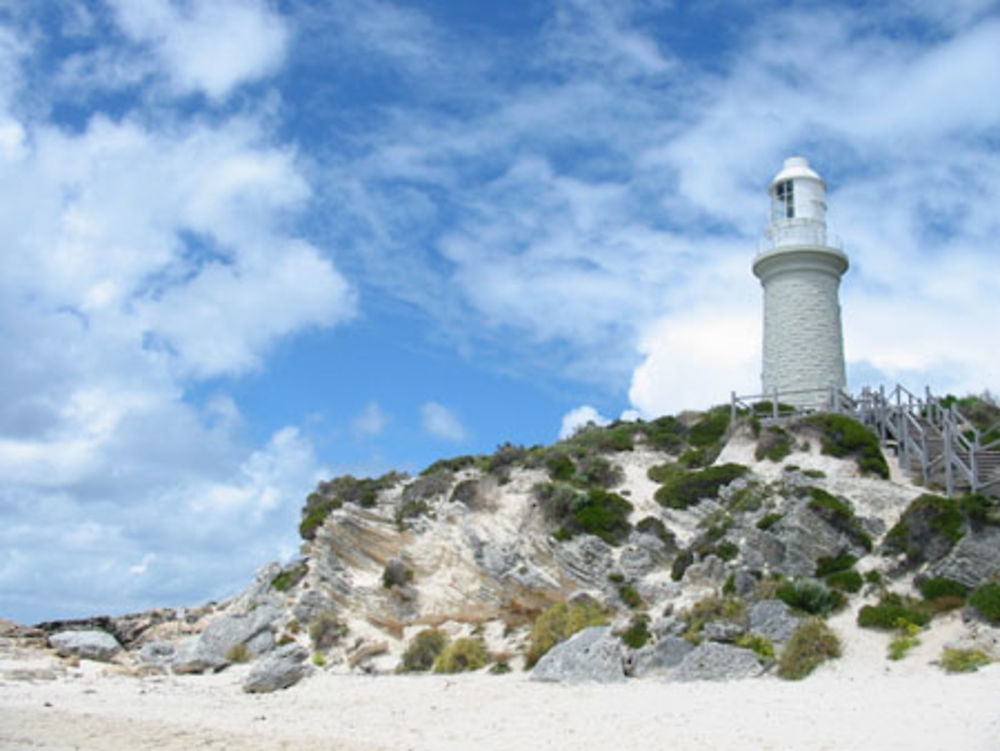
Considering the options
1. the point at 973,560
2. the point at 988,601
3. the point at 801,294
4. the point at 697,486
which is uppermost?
the point at 801,294

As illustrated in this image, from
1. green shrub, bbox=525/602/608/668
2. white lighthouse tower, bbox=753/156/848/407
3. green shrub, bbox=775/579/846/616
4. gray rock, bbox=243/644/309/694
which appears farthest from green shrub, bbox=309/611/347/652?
white lighthouse tower, bbox=753/156/848/407

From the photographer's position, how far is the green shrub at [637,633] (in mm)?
18375

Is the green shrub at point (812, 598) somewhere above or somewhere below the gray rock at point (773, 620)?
above

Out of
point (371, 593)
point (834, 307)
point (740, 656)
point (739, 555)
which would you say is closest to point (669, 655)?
point (740, 656)

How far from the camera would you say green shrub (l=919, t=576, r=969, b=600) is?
689 inches

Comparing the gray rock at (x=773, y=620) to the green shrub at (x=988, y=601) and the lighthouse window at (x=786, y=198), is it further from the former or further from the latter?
the lighthouse window at (x=786, y=198)

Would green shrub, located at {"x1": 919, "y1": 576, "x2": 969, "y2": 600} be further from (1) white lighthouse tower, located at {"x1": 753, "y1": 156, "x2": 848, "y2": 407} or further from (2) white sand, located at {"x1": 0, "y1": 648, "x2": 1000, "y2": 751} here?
(1) white lighthouse tower, located at {"x1": 753, "y1": 156, "x2": 848, "y2": 407}

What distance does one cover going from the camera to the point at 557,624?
20250 mm

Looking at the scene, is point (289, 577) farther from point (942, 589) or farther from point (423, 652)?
point (942, 589)

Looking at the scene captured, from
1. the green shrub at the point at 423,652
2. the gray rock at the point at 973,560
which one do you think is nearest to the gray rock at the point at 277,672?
the green shrub at the point at 423,652

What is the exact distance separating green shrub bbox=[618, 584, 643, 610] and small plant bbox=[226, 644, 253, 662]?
915cm

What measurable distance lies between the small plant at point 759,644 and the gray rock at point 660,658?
0.89 m

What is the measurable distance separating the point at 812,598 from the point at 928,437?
866 centimetres

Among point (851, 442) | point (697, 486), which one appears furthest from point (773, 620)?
Result: point (851, 442)
